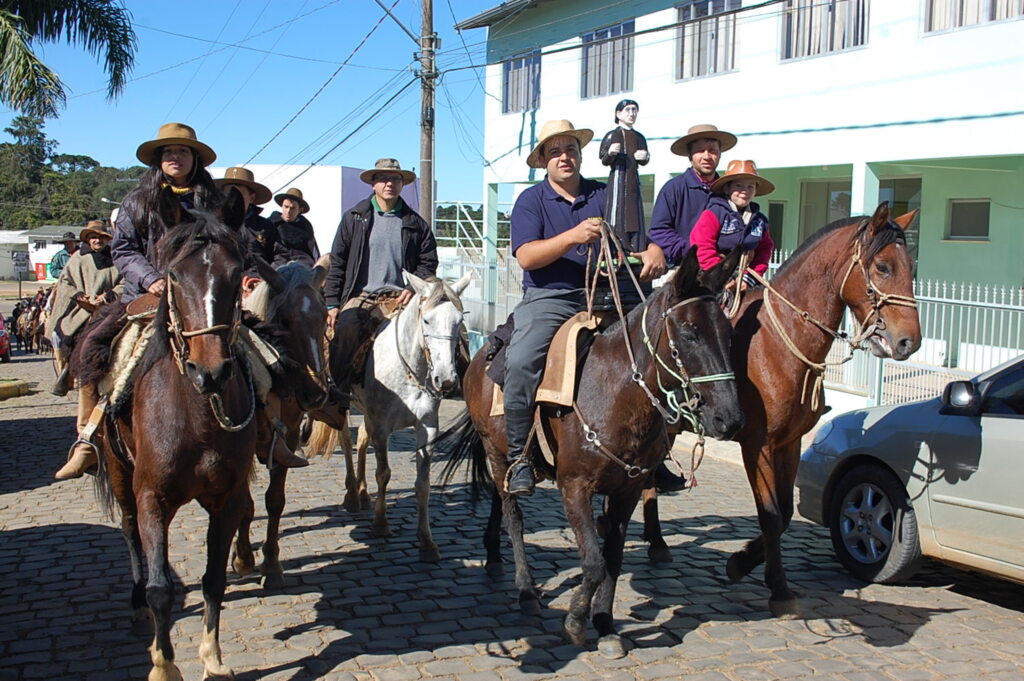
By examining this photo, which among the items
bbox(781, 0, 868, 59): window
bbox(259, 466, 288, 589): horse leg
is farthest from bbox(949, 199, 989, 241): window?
bbox(259, 466, 288, 589): horse leg

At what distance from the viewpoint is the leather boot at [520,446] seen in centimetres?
524

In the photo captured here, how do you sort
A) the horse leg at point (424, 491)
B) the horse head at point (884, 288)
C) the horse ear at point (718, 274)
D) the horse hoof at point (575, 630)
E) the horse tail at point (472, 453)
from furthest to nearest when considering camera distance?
the horse tail at point (472, 453) < the horse leg at point (424, 491) < the horse head at point (884, 288) < the horse hoof at point (575, 630) < the horse ear at point (718, 274)

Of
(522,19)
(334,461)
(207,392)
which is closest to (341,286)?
(334,461)

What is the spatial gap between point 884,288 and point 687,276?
5.88 ft

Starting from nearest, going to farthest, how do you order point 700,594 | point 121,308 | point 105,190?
point 121,308 → point 700,594 → point 105,190

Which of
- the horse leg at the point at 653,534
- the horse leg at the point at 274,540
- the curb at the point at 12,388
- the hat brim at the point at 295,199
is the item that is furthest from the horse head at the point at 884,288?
the curb at the point at 12,388

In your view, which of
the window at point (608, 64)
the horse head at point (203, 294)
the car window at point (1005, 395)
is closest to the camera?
the horse head at point (203, 294)

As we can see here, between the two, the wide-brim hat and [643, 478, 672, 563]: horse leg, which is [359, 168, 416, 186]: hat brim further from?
[643, 478, 672, 563]: horse leg

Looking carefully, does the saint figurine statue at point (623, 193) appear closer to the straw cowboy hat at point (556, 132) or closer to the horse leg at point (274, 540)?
the straw cowboy hat at point (556, 132)

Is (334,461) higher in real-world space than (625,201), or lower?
lower

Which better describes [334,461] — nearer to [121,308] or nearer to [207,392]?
[121,308]

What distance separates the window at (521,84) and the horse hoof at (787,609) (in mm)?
19551

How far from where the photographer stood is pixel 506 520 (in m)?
5.88

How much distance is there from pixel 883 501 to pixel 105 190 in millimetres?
107192
